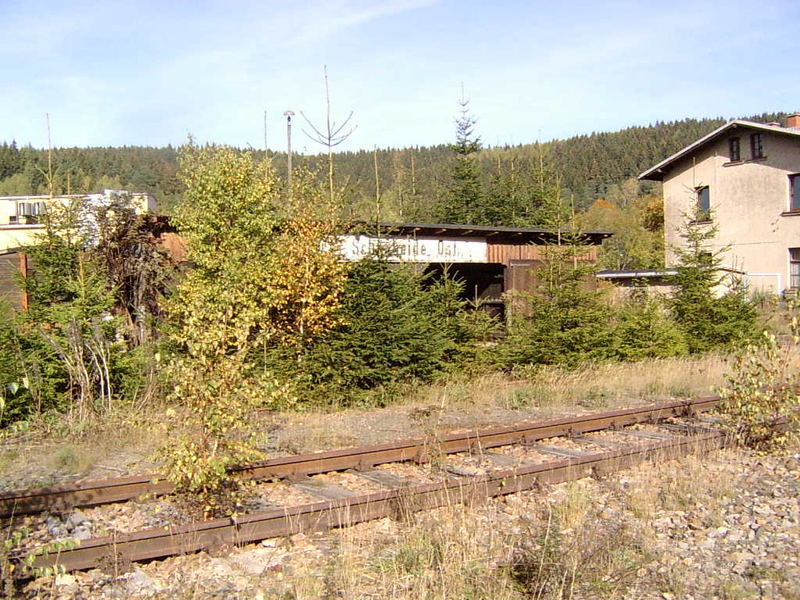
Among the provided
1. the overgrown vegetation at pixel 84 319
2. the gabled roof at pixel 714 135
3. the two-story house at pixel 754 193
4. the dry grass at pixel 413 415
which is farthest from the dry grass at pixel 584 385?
the gabled roof at pixel 714 135

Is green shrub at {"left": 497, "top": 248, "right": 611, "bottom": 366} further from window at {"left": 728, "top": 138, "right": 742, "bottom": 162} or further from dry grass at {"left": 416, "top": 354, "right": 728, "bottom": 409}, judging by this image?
window at {"left": 728, "top": 138, "right": 742, "bottom": 162}

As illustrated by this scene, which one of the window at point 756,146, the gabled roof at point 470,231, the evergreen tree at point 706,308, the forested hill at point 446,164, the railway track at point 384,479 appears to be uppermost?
the forested hill at point 446,164

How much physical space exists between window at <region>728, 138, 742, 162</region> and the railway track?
31.9 metres

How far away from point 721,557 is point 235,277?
976cm

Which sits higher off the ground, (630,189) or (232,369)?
(630,189)

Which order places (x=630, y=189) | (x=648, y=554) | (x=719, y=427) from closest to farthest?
(x=648, y=554), (x=719, y=427), (x=630, y=189)

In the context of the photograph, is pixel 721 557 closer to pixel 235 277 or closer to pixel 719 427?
pixel 719 427

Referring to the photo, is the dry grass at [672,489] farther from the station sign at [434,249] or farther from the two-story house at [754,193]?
the two-story house at [754,193]

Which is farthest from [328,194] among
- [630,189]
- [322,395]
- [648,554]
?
[630,189]

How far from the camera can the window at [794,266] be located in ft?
118

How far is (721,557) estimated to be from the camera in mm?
5867

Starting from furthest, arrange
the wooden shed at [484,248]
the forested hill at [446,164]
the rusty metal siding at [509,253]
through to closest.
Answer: the forested hill at [446,164]
the rusty metal siding at [509,253]
the wooden shed at [484,248]

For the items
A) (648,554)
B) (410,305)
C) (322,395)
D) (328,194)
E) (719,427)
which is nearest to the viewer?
(648,554)

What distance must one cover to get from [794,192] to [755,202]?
6.02 ft
